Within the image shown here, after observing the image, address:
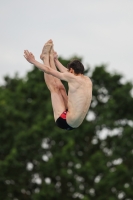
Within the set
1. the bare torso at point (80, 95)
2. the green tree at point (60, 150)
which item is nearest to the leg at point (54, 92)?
the bare torso at point (80, 95)

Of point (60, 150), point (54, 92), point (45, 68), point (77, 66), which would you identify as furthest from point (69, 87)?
point (60, 150)

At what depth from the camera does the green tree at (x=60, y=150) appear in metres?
52.6

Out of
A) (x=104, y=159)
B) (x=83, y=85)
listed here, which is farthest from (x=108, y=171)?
(x=83, y=85)

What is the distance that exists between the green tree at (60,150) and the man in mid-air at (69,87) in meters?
32.3

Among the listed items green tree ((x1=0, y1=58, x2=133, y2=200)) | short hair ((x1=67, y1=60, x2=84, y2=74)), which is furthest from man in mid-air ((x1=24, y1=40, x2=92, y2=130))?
green tree ((x1=0, y1=58, x2=133, y2=200))

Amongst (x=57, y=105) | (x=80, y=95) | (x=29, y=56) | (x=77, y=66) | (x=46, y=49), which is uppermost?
(x=46, y=49)

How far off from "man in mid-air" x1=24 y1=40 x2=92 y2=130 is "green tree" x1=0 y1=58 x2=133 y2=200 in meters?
32.3

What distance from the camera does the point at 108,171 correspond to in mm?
53062

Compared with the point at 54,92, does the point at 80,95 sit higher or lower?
lower

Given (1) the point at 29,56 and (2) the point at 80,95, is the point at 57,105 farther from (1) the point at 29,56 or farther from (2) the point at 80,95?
(1) the point at 29,56

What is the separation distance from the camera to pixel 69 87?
1925 centimetres

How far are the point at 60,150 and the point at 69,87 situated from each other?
34111 mm

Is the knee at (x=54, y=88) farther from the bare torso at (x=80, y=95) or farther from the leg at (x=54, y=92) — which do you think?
the bare torso at (x=80, y=95)

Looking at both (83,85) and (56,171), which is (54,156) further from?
(83,85)
